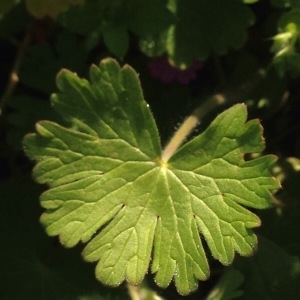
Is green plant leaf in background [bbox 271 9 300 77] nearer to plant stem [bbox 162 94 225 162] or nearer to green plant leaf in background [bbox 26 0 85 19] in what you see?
plant stem [bbox 162 94 225 162]

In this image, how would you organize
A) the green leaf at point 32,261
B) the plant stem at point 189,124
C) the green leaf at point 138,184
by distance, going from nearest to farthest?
the green leaf at point 138,184 < the plant stem at point 189,124 < the green leaf at point 32,261

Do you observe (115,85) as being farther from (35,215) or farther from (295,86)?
(295,86)

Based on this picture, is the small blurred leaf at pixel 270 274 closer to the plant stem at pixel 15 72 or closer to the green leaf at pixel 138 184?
the green leaf at pixel 138 184

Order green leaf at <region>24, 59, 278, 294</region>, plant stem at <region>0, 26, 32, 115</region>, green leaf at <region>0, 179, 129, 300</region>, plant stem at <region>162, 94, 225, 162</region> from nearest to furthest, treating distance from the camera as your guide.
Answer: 1. green leaf at <region>24, 59, 278, 294</region>
2. plant stem at <region>162, 94, 225, 162</region>
3. green leaf at <region>0, 179, 129, 300</region>
4. plant stem at <region>0, 26, 32, 115</region>

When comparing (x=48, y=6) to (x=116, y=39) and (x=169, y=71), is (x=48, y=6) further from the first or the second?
(x=169, y=71)

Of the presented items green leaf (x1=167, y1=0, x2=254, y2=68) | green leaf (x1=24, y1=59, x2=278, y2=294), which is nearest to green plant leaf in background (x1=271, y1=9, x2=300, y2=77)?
green leaf (x1=167, y1=0, x2=254, y2=68)

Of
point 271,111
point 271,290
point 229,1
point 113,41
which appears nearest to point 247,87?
point 271,111

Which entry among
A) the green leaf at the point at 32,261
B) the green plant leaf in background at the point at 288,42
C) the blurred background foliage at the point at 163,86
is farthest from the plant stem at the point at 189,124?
the green leaf at the point at 32,261
